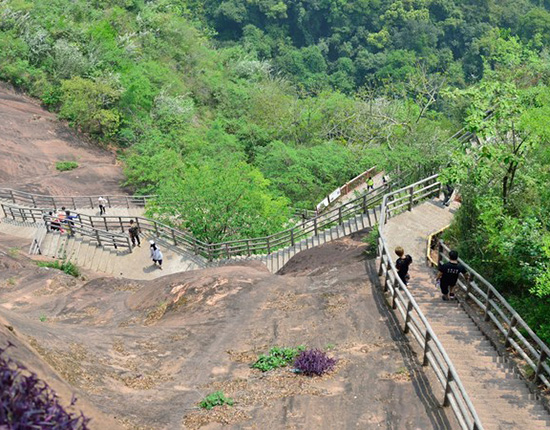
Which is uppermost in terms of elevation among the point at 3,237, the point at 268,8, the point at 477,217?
the point at 268,8

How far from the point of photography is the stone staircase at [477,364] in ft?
35.8

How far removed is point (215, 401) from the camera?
10.6m

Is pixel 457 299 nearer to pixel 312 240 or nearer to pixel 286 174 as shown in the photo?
pixel 312 240

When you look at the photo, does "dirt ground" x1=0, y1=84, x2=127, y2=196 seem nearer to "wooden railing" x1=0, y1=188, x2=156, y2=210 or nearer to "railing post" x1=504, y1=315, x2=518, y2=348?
"wooden railing" x1=0, y1=188, x2=156, y2=210

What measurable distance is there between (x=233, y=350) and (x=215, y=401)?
2314mm

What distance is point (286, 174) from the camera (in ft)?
119

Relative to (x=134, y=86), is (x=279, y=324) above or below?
below

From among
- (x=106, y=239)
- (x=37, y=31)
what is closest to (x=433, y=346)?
(x=106, y=239)

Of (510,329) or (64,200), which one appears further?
(64,200)

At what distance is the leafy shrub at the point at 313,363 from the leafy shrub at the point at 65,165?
104 ft

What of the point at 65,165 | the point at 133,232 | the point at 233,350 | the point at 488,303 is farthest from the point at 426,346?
the point at 65,165

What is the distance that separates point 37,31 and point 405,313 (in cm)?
4502

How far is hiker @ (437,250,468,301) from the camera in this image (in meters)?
14.7

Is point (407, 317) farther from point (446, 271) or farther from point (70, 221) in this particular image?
point (70, 221)
